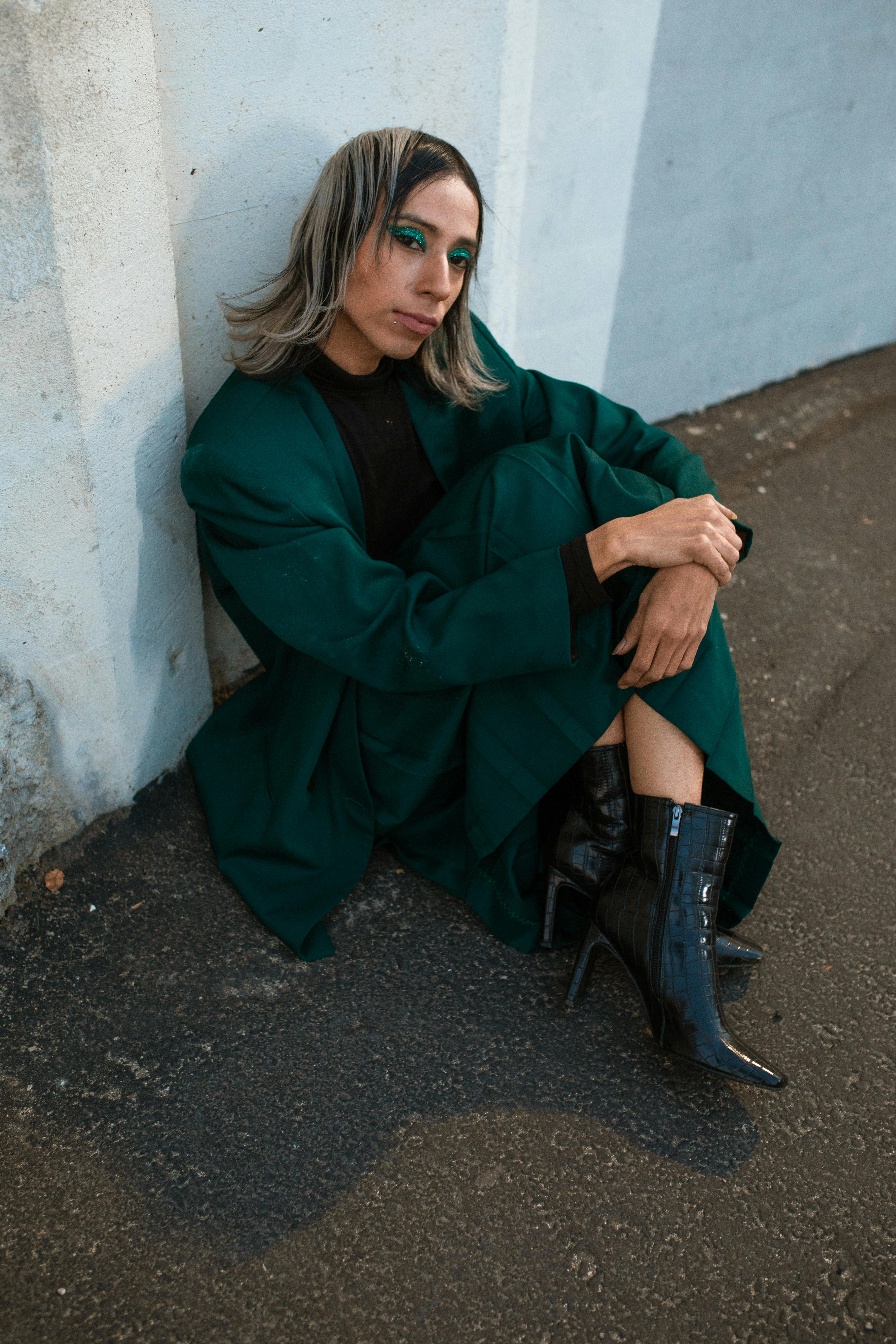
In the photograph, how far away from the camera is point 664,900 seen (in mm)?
1858

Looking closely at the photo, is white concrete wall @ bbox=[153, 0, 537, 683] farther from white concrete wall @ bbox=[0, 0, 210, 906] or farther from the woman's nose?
the woman's nose

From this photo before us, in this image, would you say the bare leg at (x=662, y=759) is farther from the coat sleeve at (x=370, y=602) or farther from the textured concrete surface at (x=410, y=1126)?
the textured concrete surface at (x=410, y=1126)

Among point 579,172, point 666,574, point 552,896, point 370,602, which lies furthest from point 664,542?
point 579,172

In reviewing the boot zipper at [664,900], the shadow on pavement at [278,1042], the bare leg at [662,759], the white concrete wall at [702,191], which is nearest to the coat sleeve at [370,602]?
the bare leg at [662,759]

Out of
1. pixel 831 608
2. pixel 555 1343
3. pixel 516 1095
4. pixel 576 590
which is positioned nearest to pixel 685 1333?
pixel 555 1343

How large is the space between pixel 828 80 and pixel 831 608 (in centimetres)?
213

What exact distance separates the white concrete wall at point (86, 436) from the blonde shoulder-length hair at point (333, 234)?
7.6 inches

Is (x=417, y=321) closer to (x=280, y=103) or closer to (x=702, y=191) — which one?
(x=280, y=103)

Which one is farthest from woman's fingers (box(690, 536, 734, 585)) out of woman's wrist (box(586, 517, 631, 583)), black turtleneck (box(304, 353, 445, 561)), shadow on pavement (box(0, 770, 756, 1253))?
shadow on pavement (box(0, 770, 756, 1253))

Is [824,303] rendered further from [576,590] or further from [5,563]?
[5,563]

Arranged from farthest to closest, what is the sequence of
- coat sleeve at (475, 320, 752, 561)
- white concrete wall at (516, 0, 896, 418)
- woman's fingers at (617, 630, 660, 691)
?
white concrete wall at (516, 0, 896, 418), coat sleeve at (475, 320, 752, 561), woman's fingers at (617, 630, 660, 691)

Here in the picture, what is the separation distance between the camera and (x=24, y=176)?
160cm

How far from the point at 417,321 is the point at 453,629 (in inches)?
23.2

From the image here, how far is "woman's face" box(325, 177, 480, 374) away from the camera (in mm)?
1884
